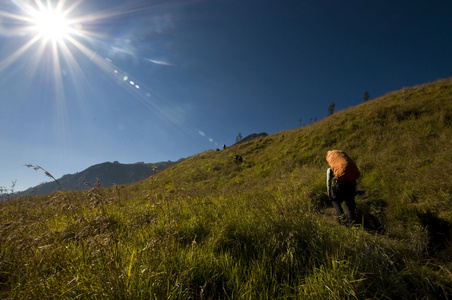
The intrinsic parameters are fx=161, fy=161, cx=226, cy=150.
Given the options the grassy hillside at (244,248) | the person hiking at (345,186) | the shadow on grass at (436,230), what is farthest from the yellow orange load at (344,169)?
the shadow on grass at (436,230)

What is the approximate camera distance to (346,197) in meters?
4.70

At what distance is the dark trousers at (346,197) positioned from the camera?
15.0 ft

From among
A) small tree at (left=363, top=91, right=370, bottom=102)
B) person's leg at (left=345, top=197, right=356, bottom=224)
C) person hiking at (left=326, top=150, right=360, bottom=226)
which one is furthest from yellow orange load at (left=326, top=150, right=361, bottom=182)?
small tree at (left=363, top=91, right=370, bottom=102)

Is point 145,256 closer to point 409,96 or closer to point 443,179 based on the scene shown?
point 443,179

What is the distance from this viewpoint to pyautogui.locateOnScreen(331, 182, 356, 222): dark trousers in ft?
15.0

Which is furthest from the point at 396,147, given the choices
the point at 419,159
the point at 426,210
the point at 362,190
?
the point at 426,210

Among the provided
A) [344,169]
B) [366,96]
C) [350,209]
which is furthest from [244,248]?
[366,96]

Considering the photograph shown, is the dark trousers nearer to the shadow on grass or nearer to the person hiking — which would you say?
the person hiking

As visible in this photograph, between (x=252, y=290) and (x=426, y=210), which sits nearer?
(x=252, y=290)

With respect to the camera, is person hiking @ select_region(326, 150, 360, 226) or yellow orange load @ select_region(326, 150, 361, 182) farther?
yellow orange load @ select_region(326, 150, 361, 182)

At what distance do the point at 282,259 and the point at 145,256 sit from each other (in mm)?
1727

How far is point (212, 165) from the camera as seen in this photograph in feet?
61.8

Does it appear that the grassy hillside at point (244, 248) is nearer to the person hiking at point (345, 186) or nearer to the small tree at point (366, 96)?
the person hiking at point (345, 186)

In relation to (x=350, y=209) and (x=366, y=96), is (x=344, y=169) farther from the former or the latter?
(x=366, y=96)
